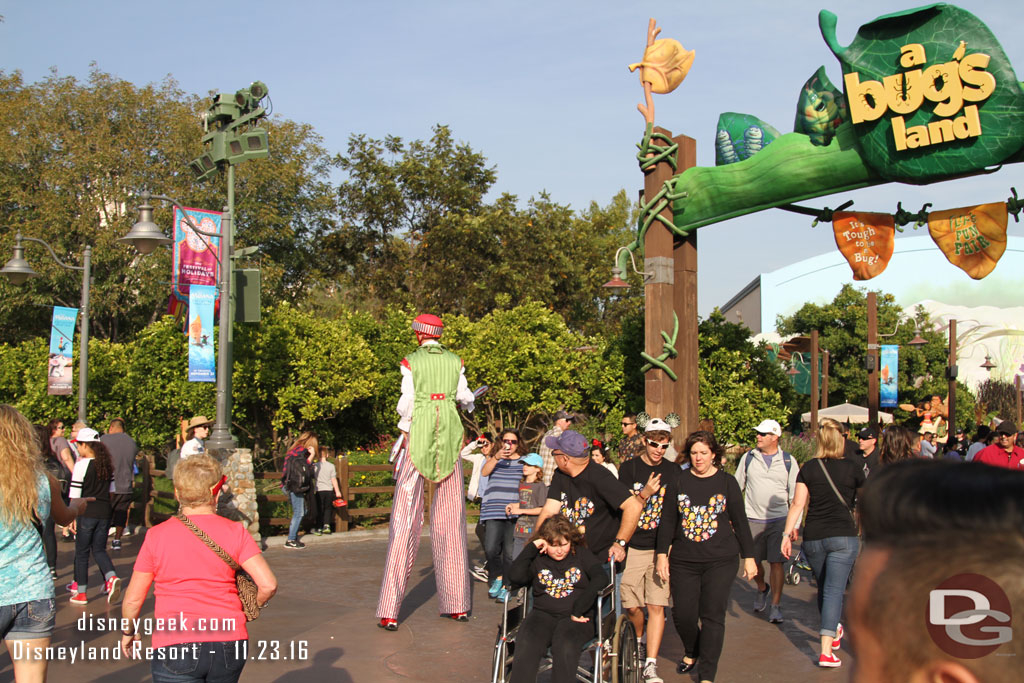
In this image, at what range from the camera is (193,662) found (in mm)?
3830

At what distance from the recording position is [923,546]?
1016mm

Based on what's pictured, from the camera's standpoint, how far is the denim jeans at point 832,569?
6.71 meters

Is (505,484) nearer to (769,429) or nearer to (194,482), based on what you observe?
(769,429)

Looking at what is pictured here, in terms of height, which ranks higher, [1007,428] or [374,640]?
[1007,428]

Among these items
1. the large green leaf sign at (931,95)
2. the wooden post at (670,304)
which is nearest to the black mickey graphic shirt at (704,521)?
the wooden post at (670,304)

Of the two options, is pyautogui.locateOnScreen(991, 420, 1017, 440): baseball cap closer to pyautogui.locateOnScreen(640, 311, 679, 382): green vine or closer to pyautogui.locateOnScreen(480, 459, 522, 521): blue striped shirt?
pyautogui.locateOnScreen(640, 311, 679, 382): green vine

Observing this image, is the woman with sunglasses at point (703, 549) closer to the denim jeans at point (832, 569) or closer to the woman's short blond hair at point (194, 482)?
Answer: the denim jeans at point (832, 569)

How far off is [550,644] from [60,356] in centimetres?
1444

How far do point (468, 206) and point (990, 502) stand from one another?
94.4ft

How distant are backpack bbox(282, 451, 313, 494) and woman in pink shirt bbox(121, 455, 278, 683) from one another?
8563 mm

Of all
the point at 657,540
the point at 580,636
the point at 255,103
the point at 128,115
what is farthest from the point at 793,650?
the point at 128,115

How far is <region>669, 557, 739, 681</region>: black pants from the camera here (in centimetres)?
608
